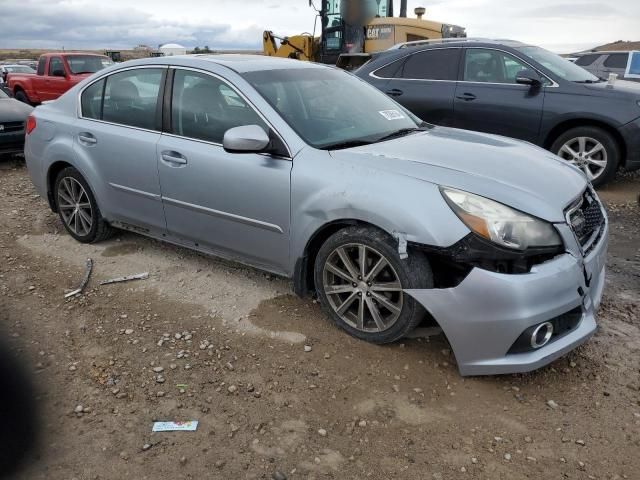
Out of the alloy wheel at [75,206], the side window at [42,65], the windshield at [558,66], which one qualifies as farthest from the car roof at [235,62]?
the side window at [42,65]

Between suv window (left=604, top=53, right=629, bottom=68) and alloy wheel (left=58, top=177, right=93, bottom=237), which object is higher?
suv window (left=604, top=53, right=629, bottom=68)

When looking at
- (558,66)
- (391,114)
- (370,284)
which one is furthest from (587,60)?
(370,284)

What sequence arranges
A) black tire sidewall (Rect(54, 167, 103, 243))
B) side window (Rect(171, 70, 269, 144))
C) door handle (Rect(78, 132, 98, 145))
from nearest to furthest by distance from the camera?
1. side window (Rect(171, 70, 269, 144))
2. door handle (Rect(78, 132, 98, 145))
3. black tire sidewall (Rect(54, 167, 103, 243))

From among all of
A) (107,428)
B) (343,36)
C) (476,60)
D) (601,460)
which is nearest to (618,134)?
(476,60)

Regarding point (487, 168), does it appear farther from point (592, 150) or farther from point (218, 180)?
point (592, 150)

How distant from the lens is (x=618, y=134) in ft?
20.4

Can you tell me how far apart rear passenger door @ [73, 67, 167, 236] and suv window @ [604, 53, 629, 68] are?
13.2 m

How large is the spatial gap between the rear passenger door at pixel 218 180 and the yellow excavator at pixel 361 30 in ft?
23.6

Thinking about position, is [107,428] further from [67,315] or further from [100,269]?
[100,269]

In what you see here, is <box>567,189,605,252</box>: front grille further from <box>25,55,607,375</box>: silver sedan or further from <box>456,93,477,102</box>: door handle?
<box>456,93,477,102</box>: door handle

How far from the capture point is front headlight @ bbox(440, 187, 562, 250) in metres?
2.71

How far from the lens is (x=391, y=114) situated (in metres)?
4.07

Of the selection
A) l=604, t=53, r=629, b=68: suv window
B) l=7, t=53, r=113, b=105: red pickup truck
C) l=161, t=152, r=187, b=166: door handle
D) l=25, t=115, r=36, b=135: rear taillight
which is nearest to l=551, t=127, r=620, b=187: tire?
l=161, t=152, r=187, b=166: door handle

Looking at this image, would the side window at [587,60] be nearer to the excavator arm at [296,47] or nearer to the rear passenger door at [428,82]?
the excavator arm at [296,47]
